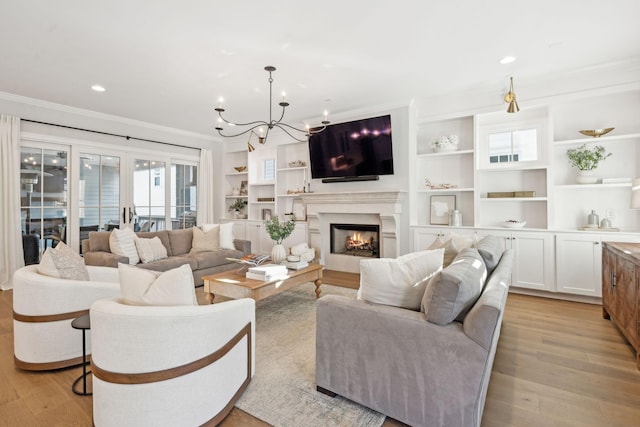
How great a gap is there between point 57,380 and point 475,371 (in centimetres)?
251

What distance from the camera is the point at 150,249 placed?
4109mm

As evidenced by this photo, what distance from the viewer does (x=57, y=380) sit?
81.0 inches

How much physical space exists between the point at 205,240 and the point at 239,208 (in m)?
2.28

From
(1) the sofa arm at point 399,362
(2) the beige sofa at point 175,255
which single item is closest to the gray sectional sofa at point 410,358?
(1) the sofa arm at point 399,362

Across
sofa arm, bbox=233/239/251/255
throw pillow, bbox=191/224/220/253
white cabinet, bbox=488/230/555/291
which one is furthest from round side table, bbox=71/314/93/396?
white cabinet, bbox=488/230/555/291

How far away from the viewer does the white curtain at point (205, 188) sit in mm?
6711

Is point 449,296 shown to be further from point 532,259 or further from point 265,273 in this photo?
point 532,259

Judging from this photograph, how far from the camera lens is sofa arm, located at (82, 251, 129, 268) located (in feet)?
12.0

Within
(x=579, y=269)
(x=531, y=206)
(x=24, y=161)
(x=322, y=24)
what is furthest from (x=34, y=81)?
(x=579, y=269)

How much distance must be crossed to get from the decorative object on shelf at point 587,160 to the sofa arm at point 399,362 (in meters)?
3.48

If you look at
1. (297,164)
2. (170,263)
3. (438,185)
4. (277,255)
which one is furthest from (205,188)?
(438,185)

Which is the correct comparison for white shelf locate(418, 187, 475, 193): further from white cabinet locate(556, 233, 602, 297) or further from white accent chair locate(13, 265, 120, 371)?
white accent chair locate(13, 265, 120, 371)

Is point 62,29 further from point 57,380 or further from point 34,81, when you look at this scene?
point 57,380

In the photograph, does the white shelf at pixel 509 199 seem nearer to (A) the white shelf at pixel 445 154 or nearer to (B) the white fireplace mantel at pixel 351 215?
(A) the white shelf at pixel 445 154
